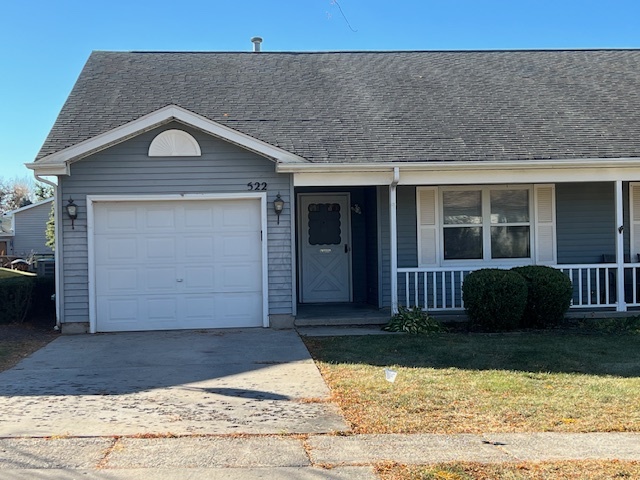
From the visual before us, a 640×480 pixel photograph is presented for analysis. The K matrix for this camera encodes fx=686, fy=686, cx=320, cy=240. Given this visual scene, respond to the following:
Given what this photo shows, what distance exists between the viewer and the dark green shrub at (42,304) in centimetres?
1255

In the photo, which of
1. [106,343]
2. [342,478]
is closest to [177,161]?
[106,343]

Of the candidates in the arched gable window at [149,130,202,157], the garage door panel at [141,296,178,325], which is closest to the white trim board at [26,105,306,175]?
the arched gable window at [149,130,202,157]

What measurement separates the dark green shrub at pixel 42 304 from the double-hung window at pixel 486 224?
276 inches

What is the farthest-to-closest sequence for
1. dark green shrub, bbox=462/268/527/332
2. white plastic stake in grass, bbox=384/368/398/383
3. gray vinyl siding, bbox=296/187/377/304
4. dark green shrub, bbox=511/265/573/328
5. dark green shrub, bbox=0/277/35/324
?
1. gray vinyl siding, bbox=296/187/377/304
2. dark green shrub, bbox=0/277/35/324
3. dark green shrub, bbox=511/265/573/328
4. dark green shrub, bbox=462/268/527/332
5. white plastic stake in grass, bbox=384/368/398/383

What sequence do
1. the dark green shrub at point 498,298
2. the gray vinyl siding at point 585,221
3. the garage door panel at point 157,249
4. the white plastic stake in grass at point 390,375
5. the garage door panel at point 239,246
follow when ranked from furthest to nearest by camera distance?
the gray vinyl siding at point 585,221
the garage door panel at point 239,246
the garage door panel at point 157,249
the dark green shrub at point 498,298
the white plastic stake in grass at point 390,375

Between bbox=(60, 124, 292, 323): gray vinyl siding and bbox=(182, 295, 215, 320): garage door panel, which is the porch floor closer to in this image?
bbox=(60, 124, 292, 323): gray vinyl siding

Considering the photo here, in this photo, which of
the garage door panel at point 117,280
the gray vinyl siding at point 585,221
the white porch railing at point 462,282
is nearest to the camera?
the garage door panel at point 117,280

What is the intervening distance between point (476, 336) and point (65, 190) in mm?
6816

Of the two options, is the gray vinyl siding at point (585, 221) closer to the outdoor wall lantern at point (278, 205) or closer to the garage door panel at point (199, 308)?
the outdoor wall lantern at point (278, 205)

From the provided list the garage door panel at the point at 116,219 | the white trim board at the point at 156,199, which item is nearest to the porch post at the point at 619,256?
the white trim board at the point at 156,199

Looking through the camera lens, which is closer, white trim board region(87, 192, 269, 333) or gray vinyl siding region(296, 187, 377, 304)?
white trim board region(87, 192, 269, 333)

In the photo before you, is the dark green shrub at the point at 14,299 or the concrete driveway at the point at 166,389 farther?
the dark green shrub at the point at 14,299

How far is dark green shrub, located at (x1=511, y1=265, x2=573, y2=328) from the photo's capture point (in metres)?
10.9

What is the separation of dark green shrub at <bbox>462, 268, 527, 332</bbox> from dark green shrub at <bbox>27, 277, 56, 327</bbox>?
289 inches
